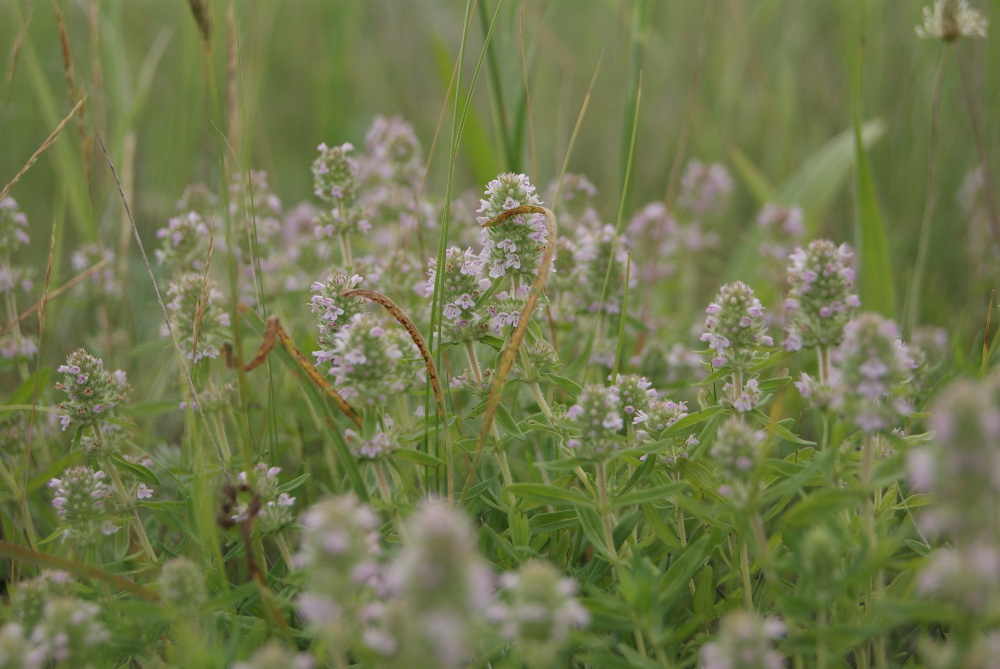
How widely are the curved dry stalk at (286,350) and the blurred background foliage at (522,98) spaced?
865mm

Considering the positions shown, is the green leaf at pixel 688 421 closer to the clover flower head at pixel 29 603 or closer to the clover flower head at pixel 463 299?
the clover flower head at pixel 463 299

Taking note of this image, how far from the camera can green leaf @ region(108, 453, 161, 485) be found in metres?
2.64

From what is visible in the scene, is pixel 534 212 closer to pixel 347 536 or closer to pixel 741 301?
pixel 741 301

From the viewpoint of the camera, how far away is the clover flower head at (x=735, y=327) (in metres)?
2.45

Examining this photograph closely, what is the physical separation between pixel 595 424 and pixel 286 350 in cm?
95

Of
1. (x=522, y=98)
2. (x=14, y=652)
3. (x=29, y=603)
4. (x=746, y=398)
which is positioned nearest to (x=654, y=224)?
(x=522, y=98)

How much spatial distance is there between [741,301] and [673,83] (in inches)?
206

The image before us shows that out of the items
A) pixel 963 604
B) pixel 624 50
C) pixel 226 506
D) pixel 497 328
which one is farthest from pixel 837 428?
pixel 624 50

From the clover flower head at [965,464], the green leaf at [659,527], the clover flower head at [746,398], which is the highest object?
the clover flower head at [746,398]

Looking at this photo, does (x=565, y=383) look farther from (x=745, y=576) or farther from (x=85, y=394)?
(x=85, y=394)

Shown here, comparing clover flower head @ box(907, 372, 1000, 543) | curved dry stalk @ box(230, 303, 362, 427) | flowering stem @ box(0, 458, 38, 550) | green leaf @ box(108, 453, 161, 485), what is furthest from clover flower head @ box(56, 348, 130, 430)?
clover flower head @ box(907, 372, 1000, 543)

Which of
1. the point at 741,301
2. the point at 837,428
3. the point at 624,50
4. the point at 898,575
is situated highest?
the point at 624,50

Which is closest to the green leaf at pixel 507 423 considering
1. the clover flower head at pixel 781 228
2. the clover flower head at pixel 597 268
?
the clover flower head at pixel 597 268

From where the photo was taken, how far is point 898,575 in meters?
2.30
